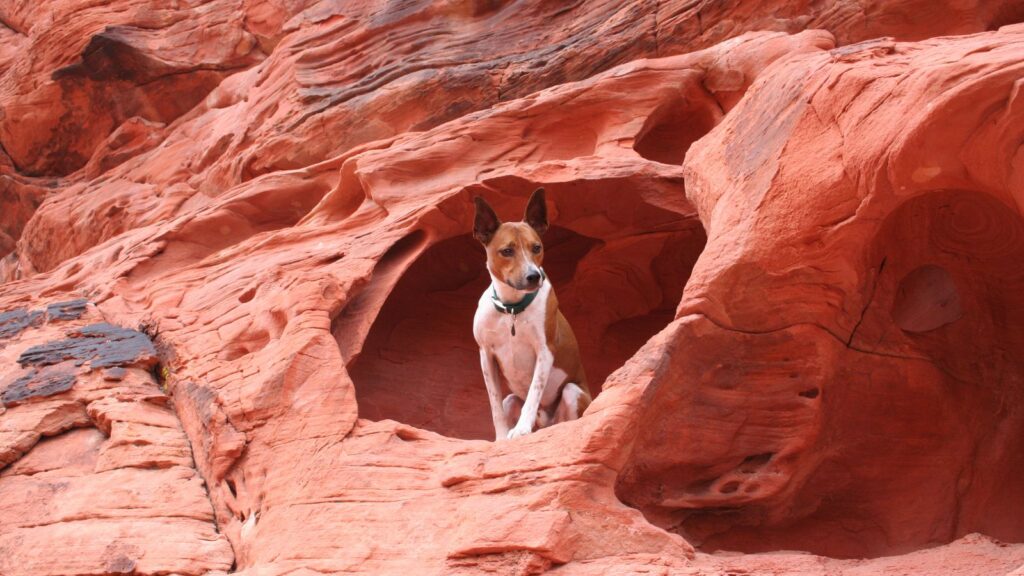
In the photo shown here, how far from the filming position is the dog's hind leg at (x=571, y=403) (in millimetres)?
8430

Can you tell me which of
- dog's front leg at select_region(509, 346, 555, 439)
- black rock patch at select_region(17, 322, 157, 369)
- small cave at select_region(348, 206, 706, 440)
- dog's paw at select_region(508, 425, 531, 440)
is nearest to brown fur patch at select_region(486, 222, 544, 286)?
dog's front leg at select_region(509, 346, 555, 439)

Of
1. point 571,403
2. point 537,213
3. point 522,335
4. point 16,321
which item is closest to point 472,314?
point 537,213

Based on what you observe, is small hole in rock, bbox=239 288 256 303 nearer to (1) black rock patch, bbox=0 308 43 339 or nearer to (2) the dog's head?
(1) black rock patch, bbox=0 308 43 339

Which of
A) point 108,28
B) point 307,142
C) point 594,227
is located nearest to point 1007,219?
point 594,227

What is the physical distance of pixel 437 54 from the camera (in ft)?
40.6

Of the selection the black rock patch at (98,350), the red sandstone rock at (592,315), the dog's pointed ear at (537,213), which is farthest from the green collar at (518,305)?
the black rock patch at (98,350)

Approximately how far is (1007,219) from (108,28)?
42.5 ft

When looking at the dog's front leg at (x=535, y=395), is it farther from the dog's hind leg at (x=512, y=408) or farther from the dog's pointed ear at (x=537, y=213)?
the dog's pointed ear at (x=537, y=213)

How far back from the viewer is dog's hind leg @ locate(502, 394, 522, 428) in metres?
8.84

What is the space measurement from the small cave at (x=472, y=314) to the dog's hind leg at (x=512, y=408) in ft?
4.83

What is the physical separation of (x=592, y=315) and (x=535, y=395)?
2873 mm

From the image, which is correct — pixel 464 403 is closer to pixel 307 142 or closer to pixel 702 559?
pixel 307 142

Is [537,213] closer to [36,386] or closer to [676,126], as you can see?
[676,126]

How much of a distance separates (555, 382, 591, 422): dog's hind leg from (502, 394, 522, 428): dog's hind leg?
38 centimetres
